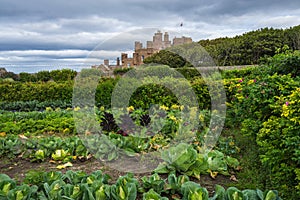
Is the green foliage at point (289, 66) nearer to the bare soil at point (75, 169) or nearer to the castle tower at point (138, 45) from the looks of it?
the castle tower at point (138, 45)

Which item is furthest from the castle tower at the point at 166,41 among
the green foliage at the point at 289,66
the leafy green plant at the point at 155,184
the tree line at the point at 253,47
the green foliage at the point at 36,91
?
the tree line at the point at 253,47

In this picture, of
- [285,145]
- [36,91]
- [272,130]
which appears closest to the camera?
[285,145]

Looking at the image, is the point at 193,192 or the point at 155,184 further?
the point at 155,184

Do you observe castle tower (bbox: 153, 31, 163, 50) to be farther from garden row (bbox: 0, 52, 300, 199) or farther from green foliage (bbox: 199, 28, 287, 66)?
green foliage (bbox: 199, 28, 287, 66)

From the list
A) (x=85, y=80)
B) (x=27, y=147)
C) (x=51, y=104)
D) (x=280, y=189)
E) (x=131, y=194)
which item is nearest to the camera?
(x=131, y=194)

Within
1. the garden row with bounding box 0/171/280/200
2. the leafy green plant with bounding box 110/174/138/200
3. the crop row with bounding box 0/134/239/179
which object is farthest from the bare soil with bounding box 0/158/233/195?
the leafy green plant with bounding box 110/174/138/200

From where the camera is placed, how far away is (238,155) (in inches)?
165

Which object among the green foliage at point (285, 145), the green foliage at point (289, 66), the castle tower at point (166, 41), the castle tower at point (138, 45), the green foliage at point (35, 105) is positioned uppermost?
the castle tower at point (166, 41)

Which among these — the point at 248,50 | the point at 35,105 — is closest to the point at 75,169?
the point at 35,105

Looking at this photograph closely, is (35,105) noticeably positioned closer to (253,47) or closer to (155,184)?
(155,184)

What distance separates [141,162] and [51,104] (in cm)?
674

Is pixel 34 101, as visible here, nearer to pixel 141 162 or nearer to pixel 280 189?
pixel 141 162

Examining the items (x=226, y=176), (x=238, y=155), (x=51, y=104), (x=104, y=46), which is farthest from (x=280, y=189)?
(x=51, y=104)

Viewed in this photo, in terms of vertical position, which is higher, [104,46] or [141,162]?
[104,46]
